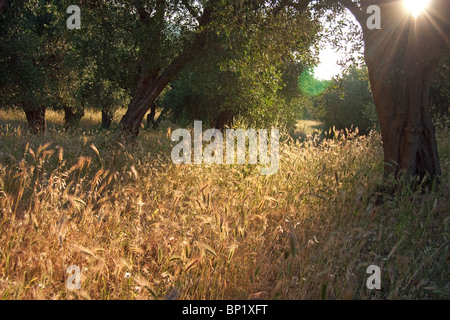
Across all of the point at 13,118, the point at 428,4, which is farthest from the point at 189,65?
the point at 13,118

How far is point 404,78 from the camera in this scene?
5.92m

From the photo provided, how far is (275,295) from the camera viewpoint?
216 cm

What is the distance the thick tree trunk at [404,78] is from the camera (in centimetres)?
591

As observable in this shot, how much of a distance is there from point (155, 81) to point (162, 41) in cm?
160

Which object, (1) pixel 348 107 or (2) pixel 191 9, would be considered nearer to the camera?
(2) pixel 191 9

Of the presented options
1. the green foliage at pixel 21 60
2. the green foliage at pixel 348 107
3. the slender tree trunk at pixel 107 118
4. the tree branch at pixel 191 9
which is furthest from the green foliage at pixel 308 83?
the slender tree trunk at pixel 107 118

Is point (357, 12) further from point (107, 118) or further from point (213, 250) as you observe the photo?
point (107, 118)

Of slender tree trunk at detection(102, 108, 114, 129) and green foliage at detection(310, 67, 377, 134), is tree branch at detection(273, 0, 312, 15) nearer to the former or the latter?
slender tree trunk at detection(102, 108, 114, 129)

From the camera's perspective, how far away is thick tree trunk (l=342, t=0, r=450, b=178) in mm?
5910

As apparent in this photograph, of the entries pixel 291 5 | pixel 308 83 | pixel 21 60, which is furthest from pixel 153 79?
pixel 308 83

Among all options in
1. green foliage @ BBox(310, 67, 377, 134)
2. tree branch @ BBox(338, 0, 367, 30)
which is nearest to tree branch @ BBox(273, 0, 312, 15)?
tree branch @ BBox(338, 0, 367, 30)

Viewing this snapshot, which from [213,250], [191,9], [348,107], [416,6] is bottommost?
[213,250]
